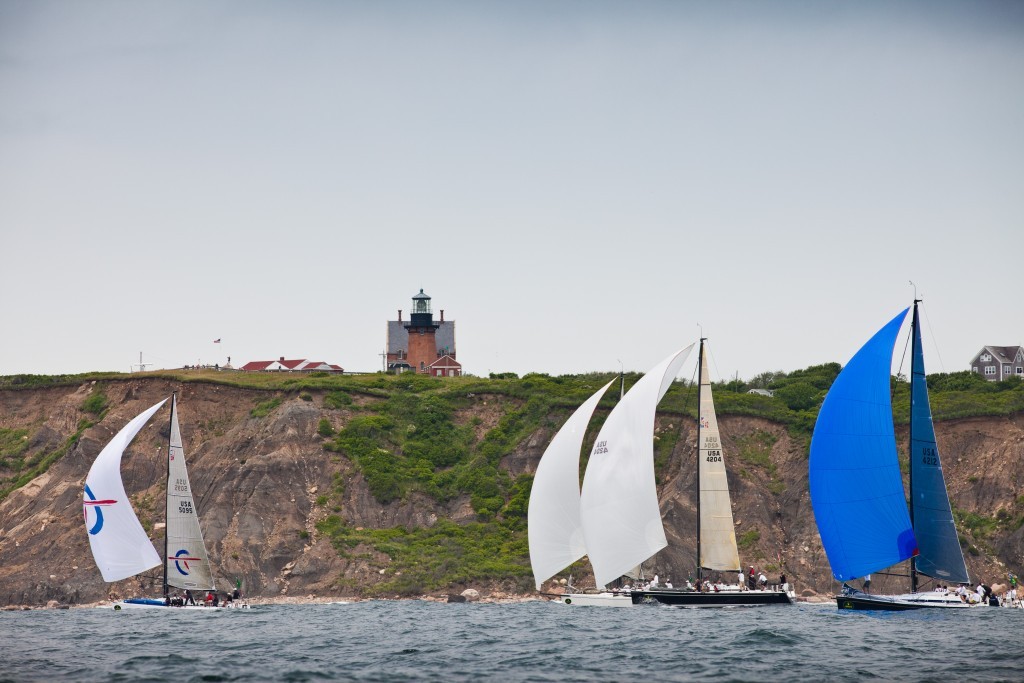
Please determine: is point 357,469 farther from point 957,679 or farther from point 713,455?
point 957,679

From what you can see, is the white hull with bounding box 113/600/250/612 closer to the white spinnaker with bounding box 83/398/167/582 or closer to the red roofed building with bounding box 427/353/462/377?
the white spinnaker with bounding box 83/398/167/582

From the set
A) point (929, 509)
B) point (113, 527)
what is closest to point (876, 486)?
point (929, 509)

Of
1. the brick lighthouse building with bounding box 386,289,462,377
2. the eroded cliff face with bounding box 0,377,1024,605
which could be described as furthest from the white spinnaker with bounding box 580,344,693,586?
the brick lighthouse building with bounding box 386,289,462,377

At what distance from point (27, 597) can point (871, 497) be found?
46681 millimetres

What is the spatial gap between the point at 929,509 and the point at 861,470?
12.3 feet

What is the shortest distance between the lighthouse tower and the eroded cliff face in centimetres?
2184

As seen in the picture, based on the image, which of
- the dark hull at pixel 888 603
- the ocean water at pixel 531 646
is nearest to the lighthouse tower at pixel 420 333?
the ocean water at pixel 531 646

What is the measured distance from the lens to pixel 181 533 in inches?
2367

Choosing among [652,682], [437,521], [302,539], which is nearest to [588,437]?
[437,521]

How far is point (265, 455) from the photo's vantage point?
80.6 meters

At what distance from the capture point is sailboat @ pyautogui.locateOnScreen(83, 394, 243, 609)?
195 feet

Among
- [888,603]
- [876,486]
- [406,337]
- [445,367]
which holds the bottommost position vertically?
[888,603]

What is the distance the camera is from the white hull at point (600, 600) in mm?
55094

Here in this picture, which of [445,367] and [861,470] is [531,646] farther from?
[445,367]
